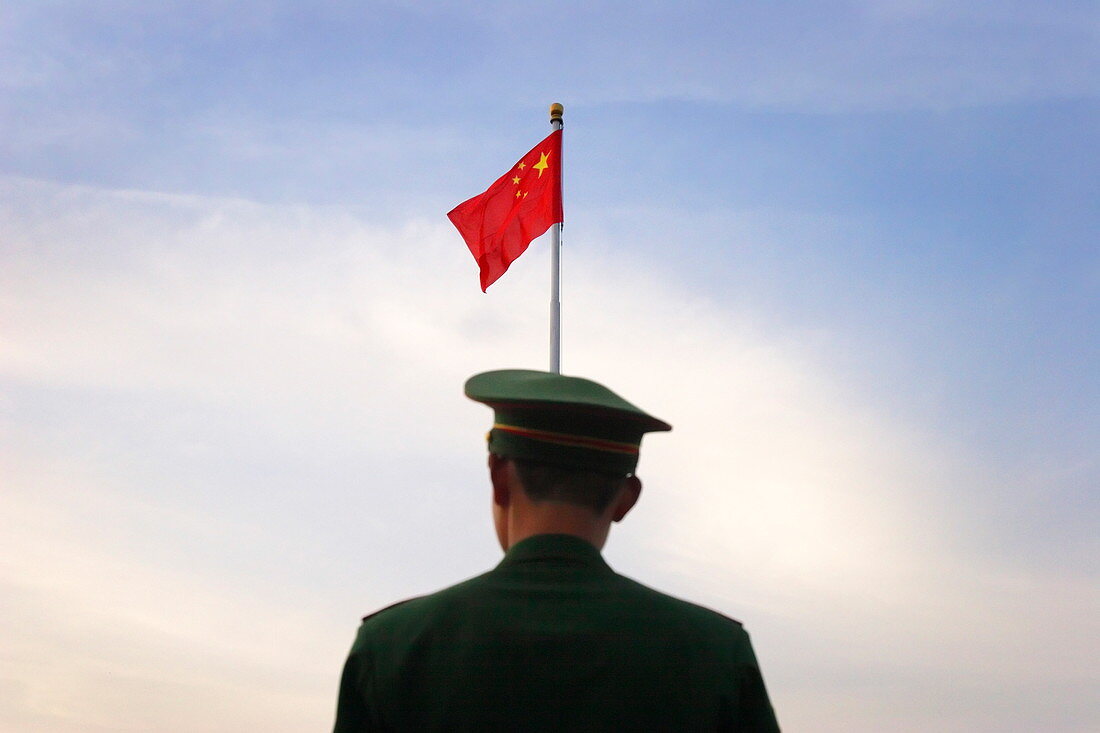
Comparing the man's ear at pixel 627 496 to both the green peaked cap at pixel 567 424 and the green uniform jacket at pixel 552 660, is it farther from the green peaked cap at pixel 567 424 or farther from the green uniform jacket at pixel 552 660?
the green uniform jacket at pixel 552 660

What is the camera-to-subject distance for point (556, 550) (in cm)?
333

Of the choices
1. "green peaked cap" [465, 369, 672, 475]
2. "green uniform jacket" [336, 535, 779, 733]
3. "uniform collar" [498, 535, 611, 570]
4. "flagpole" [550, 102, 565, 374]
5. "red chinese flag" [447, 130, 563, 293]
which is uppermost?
"red chinese flag" [447, 130, 563, 293]

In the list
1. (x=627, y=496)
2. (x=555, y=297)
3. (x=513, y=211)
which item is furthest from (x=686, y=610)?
(x=513, y=211)

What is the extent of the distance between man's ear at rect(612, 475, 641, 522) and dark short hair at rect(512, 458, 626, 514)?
0.07 metres

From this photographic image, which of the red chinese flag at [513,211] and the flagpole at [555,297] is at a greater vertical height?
the red chinese flag at [513,211]

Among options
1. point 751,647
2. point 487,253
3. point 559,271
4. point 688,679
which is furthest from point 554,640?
point 487,253

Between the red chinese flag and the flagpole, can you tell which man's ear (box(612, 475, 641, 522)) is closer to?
the flagpole

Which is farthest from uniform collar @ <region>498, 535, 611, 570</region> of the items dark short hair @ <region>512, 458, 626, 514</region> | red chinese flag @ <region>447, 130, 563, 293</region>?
red chinese flag @ <region>447, 130, 563, 293</region>

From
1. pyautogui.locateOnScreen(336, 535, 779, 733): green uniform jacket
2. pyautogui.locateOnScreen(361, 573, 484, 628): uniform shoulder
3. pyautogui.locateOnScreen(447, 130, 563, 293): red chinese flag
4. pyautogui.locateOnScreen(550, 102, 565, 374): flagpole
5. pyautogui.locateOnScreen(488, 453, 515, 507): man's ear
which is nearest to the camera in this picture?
pyautogui.locateOnScreen(336, 535, 779, 733): green uniform jacket

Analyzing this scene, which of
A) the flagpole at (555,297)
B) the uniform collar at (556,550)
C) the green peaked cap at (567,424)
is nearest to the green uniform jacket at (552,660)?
the uniform collar at (556,550)

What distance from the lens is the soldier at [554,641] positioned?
10.3 feet

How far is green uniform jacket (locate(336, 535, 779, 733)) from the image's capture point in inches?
124

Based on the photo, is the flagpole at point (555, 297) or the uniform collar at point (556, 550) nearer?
the uniform collar at point (556, 550)

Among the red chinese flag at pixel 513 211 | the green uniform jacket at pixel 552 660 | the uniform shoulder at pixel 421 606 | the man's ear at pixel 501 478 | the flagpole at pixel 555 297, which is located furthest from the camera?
the red chinese flag at pixel 513 211
